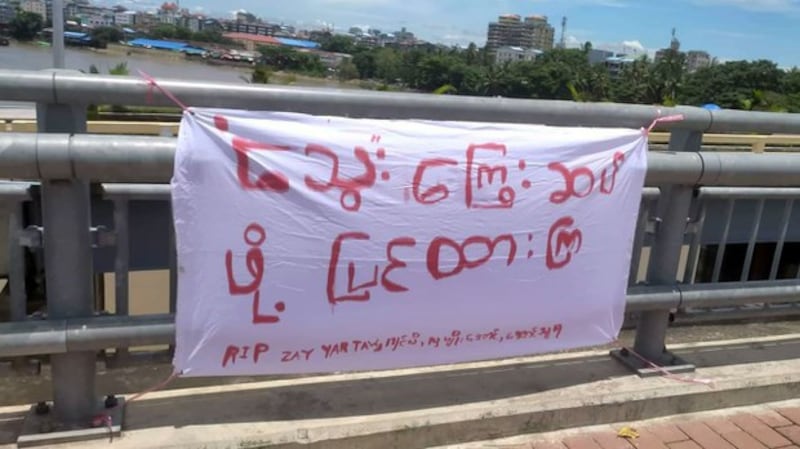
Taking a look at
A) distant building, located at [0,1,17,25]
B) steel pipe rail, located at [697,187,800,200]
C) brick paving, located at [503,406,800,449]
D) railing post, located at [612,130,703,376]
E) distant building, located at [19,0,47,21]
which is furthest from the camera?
distant building, located at [19,0,47,21]

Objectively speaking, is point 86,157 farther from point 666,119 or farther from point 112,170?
point 666,119

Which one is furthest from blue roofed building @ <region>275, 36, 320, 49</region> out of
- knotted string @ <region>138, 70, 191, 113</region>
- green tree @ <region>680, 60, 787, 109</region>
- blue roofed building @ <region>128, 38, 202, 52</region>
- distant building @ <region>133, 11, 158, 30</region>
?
knotted string @ <region>138, 70, 191, 113</region>

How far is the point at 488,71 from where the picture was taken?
84.8 meters

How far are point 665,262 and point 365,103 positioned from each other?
167 centimetres

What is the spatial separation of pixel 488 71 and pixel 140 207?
83.7 m

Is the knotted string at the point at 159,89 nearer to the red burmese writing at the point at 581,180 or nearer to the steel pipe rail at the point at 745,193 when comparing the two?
the red burmese writing at the point at 581,180

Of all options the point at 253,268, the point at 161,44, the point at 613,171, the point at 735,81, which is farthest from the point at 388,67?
the point at 253,268

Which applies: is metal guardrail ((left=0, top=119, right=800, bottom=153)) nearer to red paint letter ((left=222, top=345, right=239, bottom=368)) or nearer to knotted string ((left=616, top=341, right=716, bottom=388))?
knotted string ((left=616, top=341, right=716, bottom=388))

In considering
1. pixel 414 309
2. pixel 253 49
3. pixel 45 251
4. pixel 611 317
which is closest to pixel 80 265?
pixel 45 251

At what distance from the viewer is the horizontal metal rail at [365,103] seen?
2273 mm

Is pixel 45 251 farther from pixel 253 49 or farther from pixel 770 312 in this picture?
pixel 253 49

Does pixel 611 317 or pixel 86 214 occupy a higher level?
pixel 86 214

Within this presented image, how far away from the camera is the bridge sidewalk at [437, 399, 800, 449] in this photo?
3.01 m

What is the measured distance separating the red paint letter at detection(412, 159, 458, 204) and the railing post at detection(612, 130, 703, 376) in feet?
3.92
